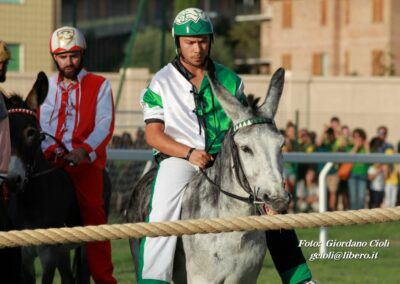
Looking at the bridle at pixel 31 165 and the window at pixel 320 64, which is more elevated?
the window at pixel 320 64

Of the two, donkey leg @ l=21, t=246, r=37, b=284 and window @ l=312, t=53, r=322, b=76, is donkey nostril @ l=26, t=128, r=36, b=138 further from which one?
window @ l=312, t=53, r=322, b=76

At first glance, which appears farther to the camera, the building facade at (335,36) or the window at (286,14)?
the window at (286,14)

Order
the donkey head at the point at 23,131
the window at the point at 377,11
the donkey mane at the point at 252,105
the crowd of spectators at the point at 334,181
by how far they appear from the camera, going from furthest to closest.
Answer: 1. the window at the point at 377,11
2. the crowd of spectators at the point at 334,181
3. the donkey head at the point at 23,131
4. the donkey mane at the point at 252,105

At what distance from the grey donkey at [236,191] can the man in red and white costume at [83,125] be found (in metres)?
2.70

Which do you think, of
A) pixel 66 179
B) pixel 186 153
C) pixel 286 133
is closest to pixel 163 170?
pixel 186 153

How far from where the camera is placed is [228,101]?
318 inches

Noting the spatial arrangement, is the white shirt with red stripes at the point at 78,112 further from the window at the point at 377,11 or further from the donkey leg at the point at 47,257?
the window at the point at 377,11

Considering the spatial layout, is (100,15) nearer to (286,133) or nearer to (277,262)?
(286,133)

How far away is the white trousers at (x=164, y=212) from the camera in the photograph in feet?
27.3

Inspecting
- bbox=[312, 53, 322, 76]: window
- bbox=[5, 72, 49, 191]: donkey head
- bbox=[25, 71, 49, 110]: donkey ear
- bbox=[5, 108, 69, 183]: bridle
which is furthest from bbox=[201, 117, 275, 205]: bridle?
bbox=[312, 53, 322, 76]: window

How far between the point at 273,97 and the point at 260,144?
0.52 meters

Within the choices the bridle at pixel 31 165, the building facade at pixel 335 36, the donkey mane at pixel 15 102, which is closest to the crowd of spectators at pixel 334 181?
the bridle at pixel 31 165

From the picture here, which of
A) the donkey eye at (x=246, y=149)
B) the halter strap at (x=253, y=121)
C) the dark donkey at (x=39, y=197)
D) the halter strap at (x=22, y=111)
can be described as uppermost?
the halter strap at (x=253, y=121)

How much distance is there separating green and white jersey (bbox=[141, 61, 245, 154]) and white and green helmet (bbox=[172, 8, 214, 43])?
10.3 inches
